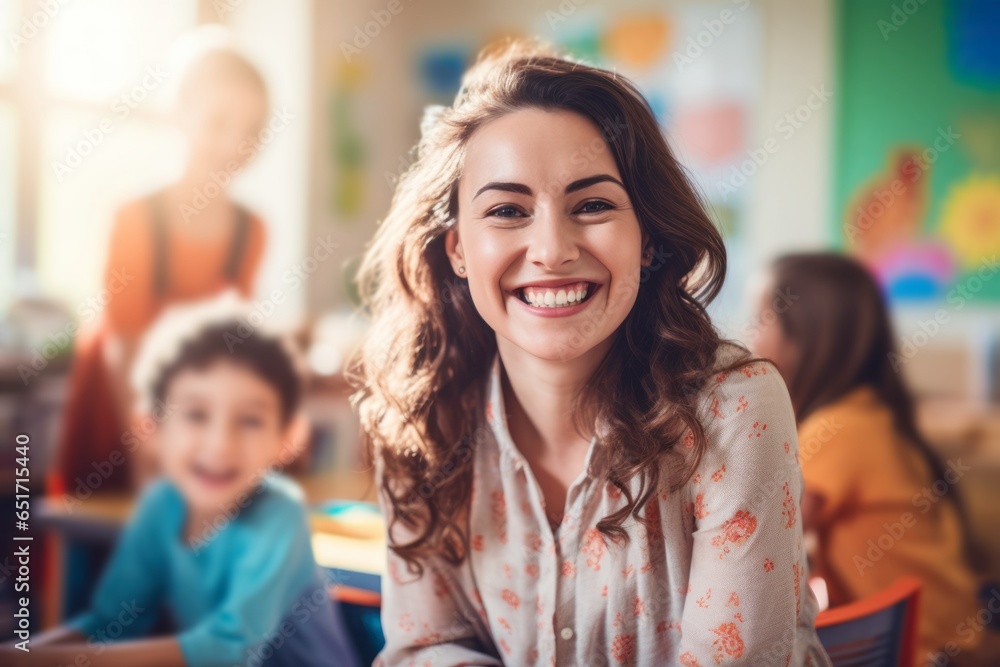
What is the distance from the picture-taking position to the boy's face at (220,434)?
1419mm

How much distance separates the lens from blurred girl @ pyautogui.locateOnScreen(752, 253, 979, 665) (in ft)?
4.42

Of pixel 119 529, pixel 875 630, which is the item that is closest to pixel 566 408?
pixel 875 630

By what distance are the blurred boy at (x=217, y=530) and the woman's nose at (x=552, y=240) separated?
0.70 meters

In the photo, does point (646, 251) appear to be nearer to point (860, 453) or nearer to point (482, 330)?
point (482, 330)

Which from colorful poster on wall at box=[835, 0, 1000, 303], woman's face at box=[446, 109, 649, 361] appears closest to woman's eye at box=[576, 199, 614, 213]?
woman's face at box=[446, 109, 649, 361]

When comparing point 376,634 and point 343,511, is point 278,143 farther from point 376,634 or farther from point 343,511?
point 376,634

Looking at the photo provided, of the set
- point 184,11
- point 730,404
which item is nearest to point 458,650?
point 730,404

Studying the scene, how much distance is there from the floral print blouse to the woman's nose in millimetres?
194

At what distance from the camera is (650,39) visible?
392 cm

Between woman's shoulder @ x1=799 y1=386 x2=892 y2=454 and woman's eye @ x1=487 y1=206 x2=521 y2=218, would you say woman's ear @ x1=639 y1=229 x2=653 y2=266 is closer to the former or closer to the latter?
woman's eye @ x1=487 y1=206 x2=521 y2=218

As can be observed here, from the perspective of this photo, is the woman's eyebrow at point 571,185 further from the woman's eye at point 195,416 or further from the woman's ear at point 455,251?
the woman's eye at point 195,416

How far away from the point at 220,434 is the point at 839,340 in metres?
1.04

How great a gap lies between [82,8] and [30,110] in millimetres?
465

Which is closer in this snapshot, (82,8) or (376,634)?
(376,634)
